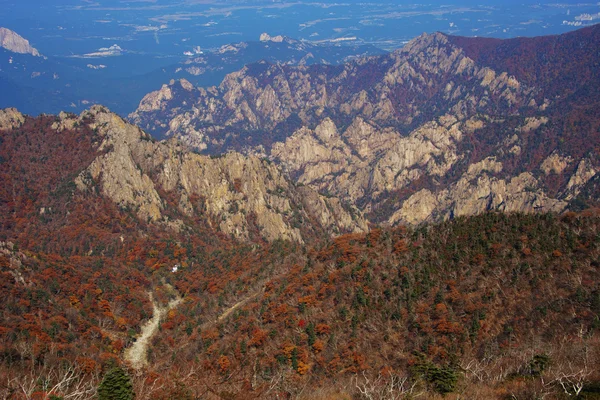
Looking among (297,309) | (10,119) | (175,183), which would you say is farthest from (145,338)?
(10,119)

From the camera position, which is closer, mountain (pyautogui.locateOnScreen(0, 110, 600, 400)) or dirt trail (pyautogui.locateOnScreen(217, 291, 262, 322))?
mountain (pyautogui.locateOnScreen(0, 110, 600, 400))

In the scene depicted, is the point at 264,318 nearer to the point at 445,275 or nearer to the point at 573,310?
the point at 445,275

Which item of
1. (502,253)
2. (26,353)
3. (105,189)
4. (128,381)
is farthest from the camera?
(105,189)

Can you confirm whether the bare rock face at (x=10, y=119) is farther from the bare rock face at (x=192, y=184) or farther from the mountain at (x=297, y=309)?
the mountain at (x=297, y=309)

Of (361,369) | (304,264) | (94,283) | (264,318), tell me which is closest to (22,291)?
→ (94,283)

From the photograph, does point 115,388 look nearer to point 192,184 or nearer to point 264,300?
point 264,300

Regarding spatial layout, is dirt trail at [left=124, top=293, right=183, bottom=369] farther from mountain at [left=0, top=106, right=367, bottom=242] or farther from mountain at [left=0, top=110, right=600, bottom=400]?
mountain at [left=0, top=106, right=367, bottom=242]

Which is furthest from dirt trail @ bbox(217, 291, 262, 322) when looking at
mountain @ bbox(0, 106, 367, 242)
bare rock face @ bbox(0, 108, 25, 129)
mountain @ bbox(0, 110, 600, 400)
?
bare rock face @ bbox(0, 108, 25, 129)
